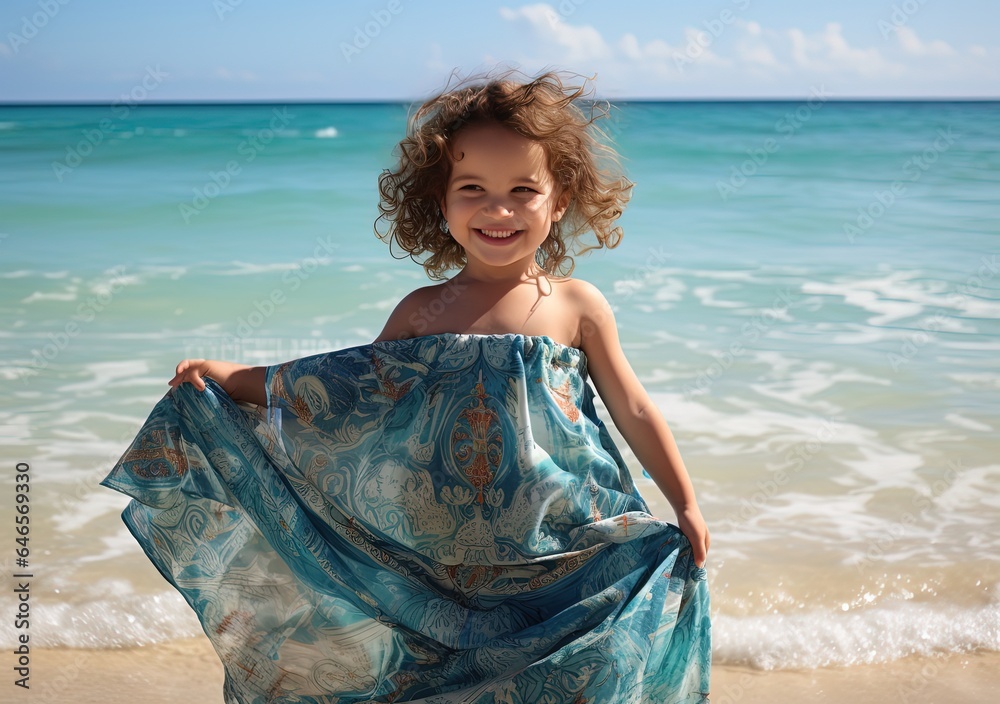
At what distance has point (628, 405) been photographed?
2.35m

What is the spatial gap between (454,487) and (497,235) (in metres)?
0.56

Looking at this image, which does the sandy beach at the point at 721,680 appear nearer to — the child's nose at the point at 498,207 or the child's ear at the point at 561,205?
the child's ear at the point at 561,205

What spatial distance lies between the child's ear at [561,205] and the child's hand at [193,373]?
34.1 inches

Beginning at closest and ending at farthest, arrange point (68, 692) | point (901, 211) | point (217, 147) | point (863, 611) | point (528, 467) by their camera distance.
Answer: point (528, 467) < point (68, 692) < point (863, 611) < point (901, 211) < point (217, 147)

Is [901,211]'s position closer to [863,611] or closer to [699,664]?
[863,611]

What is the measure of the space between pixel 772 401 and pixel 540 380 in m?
3.50

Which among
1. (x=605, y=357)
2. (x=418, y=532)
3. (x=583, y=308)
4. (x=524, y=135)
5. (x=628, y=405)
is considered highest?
(x=524, y=135)

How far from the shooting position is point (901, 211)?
12.0 meters

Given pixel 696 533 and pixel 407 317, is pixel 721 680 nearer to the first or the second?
pixel 696 533

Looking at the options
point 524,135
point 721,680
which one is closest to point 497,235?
point 524,135

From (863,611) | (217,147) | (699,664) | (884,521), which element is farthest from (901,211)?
(217,147)

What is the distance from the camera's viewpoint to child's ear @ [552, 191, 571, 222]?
2.47m

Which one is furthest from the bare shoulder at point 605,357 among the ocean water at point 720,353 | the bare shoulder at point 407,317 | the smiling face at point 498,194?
the ocean water at point 720,353

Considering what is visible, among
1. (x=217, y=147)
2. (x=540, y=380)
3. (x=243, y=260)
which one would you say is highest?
(x=217, y=147)
